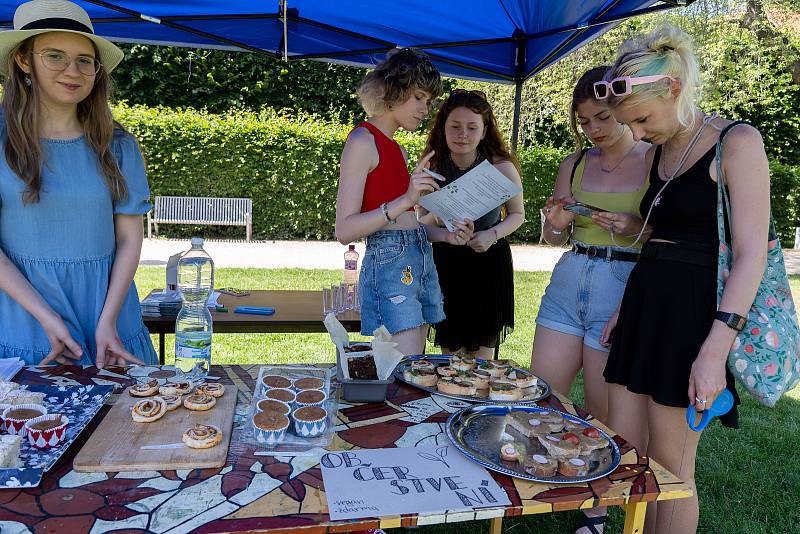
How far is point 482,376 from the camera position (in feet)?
6.50

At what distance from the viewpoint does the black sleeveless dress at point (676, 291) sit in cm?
193

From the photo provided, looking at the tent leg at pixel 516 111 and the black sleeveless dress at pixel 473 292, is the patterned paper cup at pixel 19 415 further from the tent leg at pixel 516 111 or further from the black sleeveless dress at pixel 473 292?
the tent leg at pixel 516 111

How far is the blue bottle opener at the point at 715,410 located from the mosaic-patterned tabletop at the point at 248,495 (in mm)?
345

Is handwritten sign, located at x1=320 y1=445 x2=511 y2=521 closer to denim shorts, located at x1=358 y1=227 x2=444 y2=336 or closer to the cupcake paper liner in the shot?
the cupcake paper liner

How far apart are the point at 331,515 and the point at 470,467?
1.21 ft

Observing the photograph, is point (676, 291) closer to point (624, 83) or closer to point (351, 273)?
point (624, 83)

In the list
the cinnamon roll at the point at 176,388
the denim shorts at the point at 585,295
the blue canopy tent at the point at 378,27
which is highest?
the blue canopy tent at the point at 378,27

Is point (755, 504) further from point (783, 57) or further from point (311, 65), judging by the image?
point (311, 65)

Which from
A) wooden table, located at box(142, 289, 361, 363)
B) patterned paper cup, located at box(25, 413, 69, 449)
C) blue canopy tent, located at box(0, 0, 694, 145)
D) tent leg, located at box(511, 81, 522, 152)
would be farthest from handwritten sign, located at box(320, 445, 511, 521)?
tent leg, located at box(511, 81, 522, 152)

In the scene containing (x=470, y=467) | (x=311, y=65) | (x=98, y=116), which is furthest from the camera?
(x=311, y=65)

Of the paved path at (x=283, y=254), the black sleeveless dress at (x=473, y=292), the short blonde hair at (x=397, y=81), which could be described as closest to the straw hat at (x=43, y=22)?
the short blonde hair at (x=397, y=81)

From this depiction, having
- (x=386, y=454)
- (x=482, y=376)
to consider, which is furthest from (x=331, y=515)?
(x=482, y=376)

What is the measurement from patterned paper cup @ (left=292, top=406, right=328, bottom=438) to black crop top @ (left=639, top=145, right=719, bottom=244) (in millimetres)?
1222

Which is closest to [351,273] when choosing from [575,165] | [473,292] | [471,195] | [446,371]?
[473,292]
